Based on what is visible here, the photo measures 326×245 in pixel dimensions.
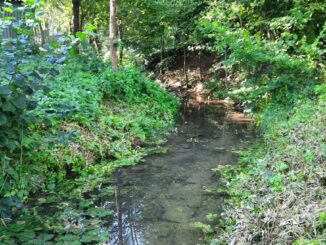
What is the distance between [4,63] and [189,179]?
349cm

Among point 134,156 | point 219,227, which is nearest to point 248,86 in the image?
point 134,156

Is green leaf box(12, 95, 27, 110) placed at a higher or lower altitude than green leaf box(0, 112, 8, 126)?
higher

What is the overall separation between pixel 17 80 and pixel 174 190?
2.94 m

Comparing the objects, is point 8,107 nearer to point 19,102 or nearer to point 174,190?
point 19,102

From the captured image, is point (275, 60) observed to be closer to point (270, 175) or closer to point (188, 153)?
point (188, 153)

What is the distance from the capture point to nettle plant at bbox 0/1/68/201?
10.0 feet

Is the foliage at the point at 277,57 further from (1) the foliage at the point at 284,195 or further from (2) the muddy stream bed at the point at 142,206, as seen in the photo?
(1) the foliage at the point at 284,195

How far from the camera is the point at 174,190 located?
16.6 feet

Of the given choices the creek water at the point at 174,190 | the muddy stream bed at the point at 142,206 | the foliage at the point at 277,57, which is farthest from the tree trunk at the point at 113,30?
the muddy stream bed at the point at 142,206

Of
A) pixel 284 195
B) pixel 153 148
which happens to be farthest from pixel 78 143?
pixel 284 195

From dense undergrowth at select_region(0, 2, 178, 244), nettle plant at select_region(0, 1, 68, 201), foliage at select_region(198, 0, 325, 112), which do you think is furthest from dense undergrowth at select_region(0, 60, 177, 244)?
foliage at select_region(198, 0, 325, 112)

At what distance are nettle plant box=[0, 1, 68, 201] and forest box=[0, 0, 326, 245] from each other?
0.01 metres

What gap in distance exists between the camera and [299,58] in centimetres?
845

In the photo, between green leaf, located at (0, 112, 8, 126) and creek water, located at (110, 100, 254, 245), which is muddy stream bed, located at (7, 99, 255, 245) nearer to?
creek water, located at (110, 100, 254, 245)
